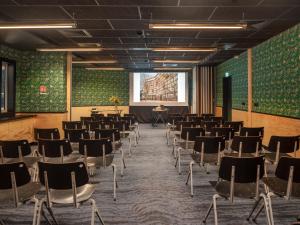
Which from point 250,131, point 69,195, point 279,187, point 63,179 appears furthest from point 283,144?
point 63,179

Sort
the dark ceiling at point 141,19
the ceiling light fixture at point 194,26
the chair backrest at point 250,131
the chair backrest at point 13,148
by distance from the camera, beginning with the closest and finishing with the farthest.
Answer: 1. the chair backrest at point 13,148
2. the dark ceiling at point 141,19
3. the chair backrest at point 250,131
4. the ceiling light fixture at point 194,26

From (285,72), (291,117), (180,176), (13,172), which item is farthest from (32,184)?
(285,72)

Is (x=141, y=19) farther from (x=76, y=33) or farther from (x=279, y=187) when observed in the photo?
(x=279, y=187)

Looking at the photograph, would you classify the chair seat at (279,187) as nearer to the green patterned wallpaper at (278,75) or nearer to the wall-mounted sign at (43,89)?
the green patterned wallpaper at (278,75)

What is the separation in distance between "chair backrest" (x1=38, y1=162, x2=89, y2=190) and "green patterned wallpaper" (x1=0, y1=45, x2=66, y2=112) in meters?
8.04

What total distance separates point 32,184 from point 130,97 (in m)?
14.7

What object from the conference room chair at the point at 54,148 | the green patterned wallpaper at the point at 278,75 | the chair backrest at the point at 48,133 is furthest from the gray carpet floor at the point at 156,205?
the green patterned wallpaper at the point at 278,75

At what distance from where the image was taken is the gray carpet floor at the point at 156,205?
11.7 ft

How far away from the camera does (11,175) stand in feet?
9.12

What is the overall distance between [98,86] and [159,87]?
3423 mm

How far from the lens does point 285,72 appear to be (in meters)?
7.43

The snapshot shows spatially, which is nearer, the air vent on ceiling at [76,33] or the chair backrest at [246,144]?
the chair backrest at [246,144]

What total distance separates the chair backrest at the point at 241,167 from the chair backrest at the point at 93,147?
192cm

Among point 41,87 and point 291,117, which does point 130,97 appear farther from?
point 291,117
